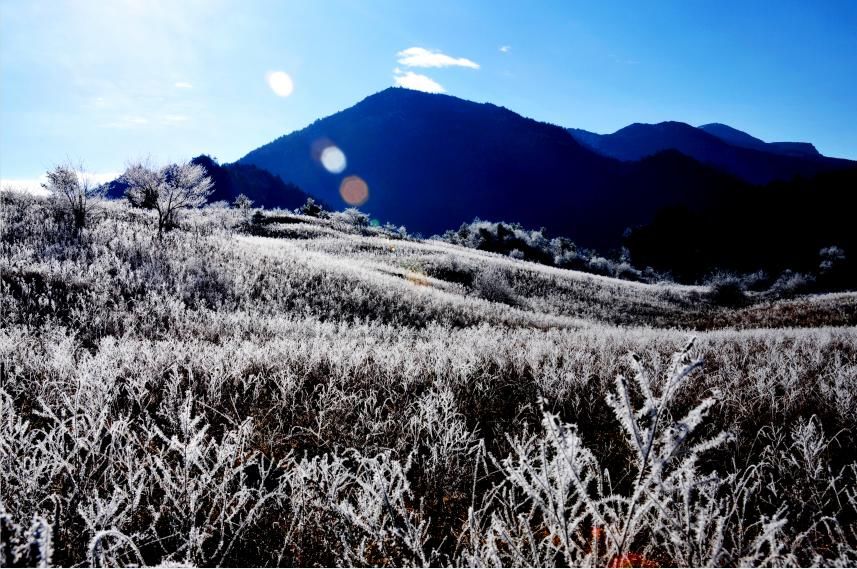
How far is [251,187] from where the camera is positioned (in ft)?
551

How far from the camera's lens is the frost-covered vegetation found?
176cm

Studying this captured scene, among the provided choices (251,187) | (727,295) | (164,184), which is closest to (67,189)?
(164,184)

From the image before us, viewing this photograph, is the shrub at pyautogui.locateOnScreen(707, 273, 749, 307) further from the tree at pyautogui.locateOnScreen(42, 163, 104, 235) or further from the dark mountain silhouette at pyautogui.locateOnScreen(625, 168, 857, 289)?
the tree at pyautogui.locateOnScreen(42, 163, 104, 235)

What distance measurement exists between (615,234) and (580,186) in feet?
186

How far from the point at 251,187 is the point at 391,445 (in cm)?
17997

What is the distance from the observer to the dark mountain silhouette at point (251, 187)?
153 metres

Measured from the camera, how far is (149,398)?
3.91 meters

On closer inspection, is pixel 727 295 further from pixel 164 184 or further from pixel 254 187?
pixel 254 187

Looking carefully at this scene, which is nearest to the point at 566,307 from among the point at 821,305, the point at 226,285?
→ the point at 821,305

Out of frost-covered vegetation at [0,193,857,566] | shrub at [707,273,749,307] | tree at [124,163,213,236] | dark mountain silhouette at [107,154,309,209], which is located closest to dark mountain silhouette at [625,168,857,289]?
shrub at [707,273,749,307]

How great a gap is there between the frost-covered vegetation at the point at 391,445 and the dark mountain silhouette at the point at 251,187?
155670mm

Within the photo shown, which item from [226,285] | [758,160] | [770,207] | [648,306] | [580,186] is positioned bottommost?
[648,306]

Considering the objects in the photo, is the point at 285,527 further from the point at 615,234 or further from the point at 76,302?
the point at 615,234

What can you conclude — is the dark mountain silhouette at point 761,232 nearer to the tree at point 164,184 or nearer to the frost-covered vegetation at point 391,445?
the tree at point 164,184
